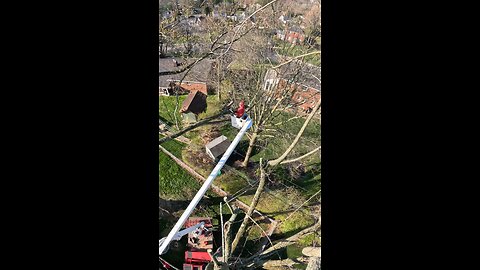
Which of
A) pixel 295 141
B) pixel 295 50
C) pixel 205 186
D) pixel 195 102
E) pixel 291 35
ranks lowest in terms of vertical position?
pixel 205 186

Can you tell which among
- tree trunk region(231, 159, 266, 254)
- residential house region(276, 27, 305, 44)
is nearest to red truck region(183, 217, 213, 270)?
tree trunk region(231, 159, 266, 254)

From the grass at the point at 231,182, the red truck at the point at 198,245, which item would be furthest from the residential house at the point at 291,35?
the red truck at the point at 198,245

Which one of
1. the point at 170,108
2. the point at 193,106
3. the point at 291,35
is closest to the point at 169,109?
the point at 170,108

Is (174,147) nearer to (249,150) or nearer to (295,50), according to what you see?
(249,150)

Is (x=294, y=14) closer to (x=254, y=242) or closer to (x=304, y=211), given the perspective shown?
(x=304, y=211)
